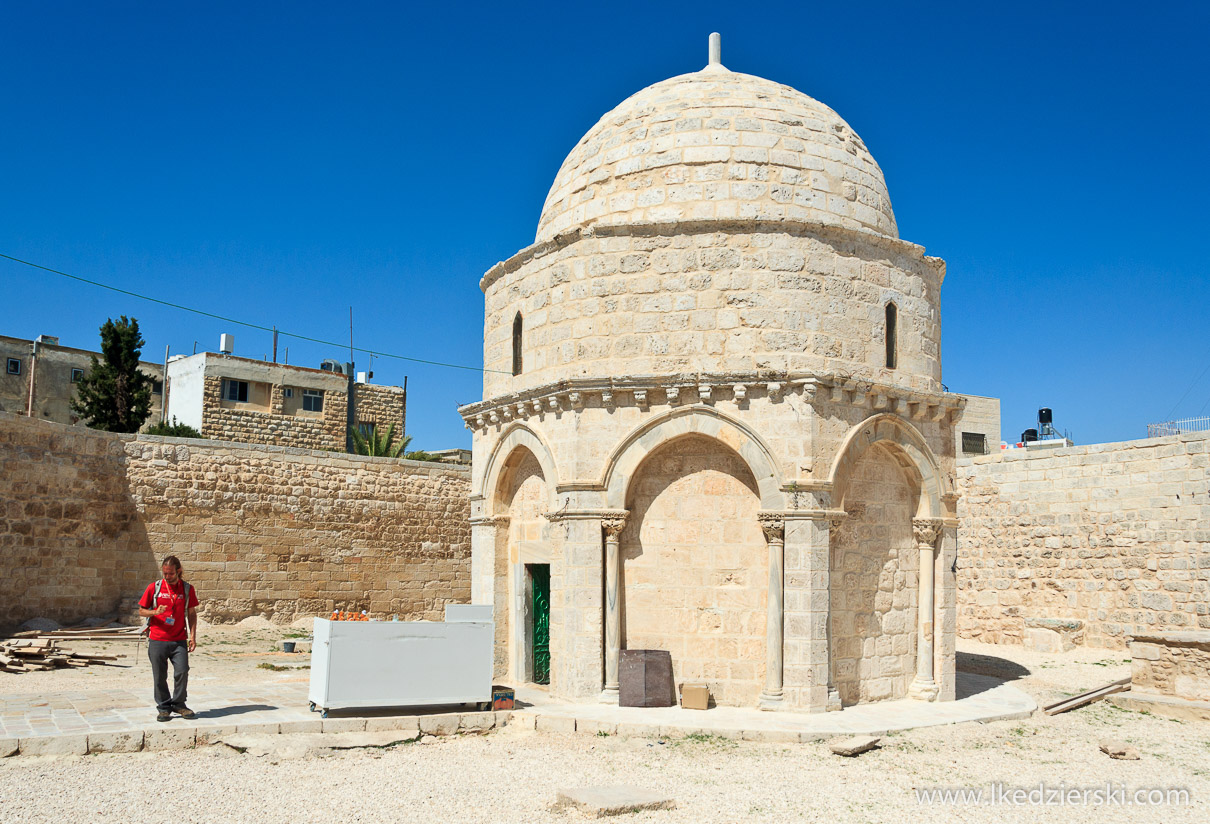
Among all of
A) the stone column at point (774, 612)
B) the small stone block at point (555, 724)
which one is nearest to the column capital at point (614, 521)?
the stone column at point (774, 612)

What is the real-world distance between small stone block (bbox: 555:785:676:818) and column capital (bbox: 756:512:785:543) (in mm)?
3696

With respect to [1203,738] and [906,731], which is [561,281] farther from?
[1203,738]

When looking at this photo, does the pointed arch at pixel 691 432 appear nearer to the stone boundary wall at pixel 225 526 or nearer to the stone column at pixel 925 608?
the stone column at pixel 925 608

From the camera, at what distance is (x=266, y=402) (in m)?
Answer: 32.7

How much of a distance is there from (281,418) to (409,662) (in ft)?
83.0

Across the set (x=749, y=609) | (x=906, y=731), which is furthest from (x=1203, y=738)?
(x=749, y=609)

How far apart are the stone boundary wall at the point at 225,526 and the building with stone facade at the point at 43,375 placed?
52.0 feet

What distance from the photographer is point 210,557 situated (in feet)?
57.6

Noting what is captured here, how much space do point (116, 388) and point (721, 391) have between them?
23943 mm

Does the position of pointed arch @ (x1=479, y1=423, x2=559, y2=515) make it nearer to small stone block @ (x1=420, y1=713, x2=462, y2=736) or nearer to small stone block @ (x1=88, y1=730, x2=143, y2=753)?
small stone block @ (x1=420, y1=713, x2=462, y2=736)

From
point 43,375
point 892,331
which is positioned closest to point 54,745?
point 892,331

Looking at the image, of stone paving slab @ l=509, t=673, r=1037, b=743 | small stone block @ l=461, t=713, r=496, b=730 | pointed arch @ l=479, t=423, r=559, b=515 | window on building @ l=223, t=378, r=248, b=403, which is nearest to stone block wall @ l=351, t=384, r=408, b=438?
window on building @ l=223, t=378, r=248, b=403

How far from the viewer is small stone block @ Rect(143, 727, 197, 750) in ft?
25.5

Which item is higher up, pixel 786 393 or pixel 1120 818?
pixel 786 393
